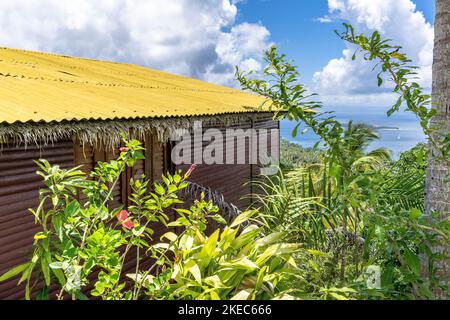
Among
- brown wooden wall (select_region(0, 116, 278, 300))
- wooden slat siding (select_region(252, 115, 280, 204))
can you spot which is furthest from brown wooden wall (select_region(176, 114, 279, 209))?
brown wooden wall (select_region(0, 116, 278, 300))

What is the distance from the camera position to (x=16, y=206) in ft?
17.7

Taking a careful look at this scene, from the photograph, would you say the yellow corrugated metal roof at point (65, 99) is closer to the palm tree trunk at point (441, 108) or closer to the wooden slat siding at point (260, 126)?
the palm tree trunk at point (441, 108)

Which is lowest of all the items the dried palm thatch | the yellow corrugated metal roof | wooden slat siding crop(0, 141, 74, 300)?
wooden slat siding crop(0, 141, 74, 300)

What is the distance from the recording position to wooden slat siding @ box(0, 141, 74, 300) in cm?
526

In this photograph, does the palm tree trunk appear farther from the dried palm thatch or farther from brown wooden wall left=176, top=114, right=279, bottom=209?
brown wooden wall left=176, top=114, right=279, bottom=209

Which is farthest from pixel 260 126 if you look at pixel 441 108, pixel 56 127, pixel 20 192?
pixel 56 127

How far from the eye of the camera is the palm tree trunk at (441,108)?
447 centimetres

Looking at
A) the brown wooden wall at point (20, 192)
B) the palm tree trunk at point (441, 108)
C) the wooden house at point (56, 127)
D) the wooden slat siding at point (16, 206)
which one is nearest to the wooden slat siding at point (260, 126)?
the wooden house at point (56, 127)

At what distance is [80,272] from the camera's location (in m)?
3.29

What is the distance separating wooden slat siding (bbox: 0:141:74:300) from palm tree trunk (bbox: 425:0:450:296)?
451cm

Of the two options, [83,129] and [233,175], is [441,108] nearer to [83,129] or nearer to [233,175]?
[83,129]

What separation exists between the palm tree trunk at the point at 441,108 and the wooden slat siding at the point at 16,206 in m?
4.51

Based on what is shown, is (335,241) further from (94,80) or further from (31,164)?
(94,80)
